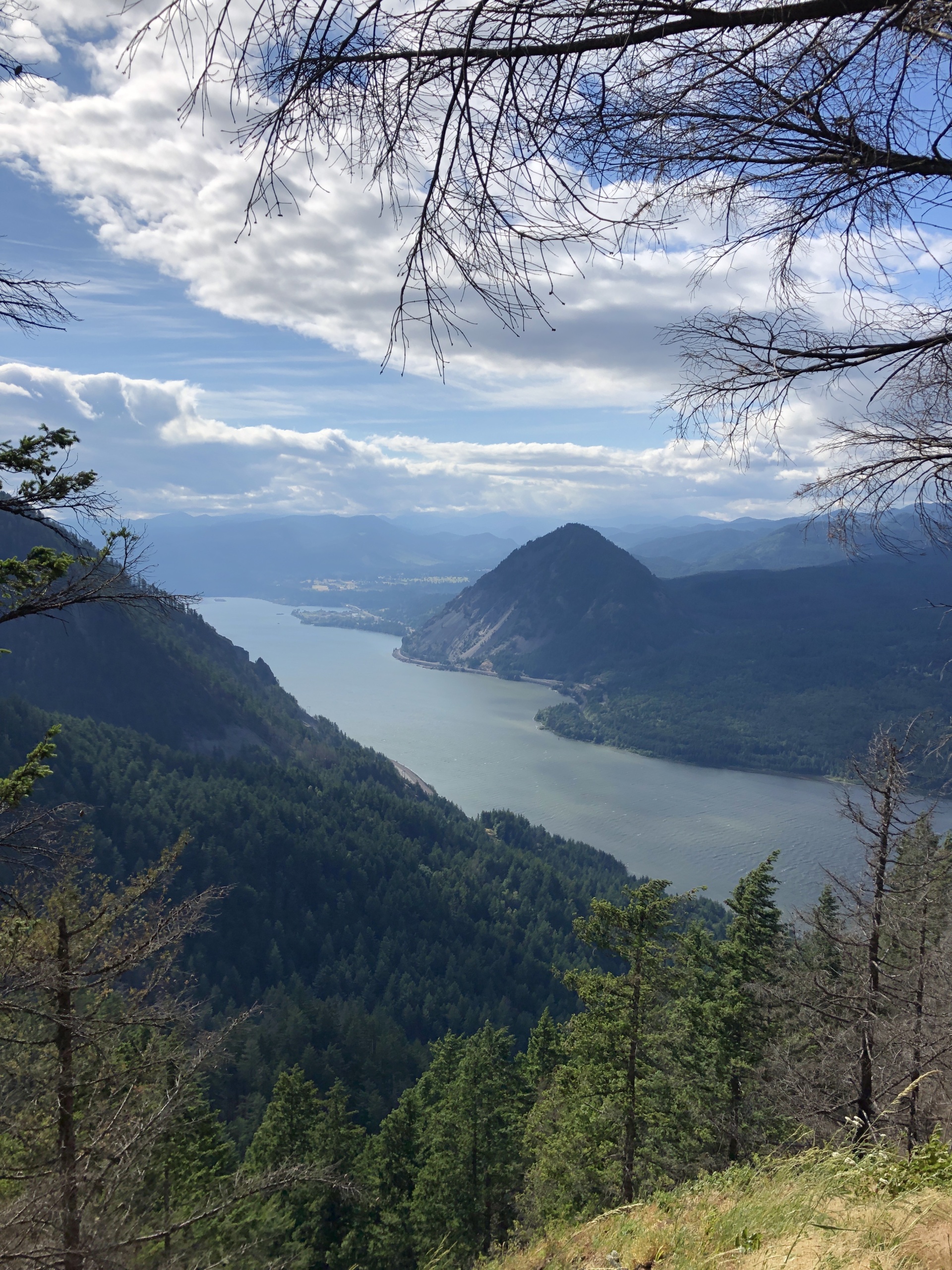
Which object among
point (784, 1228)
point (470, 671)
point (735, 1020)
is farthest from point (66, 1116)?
point (470, 671)

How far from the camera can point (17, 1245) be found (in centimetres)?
520

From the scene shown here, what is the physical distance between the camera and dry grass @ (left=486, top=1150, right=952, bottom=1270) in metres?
2.59

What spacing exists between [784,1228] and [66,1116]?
18.2 ft

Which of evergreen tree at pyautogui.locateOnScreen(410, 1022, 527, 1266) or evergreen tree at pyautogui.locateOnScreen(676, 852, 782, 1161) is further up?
evergreen tree at pyautogui.locateOnScreen(676, 852, 782, 1161)

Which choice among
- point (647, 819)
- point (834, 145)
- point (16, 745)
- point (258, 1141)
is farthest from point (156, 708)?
point (834, 145)

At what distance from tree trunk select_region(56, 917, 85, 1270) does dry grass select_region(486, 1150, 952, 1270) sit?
350 cm

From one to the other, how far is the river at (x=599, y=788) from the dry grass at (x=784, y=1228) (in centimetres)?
4178

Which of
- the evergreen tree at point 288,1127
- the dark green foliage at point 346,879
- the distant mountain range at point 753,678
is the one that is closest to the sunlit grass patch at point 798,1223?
the evergreen tree at point 288,1127

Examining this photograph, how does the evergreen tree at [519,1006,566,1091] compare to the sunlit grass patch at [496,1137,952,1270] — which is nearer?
the sunlit grass patch at [496,1137,952,1270]

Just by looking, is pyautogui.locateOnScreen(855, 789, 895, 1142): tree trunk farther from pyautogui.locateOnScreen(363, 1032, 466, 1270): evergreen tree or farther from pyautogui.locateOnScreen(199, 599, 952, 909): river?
pyautogui.locateOnScreen(199, 599, 952, 909): river

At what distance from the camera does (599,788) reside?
94.6m

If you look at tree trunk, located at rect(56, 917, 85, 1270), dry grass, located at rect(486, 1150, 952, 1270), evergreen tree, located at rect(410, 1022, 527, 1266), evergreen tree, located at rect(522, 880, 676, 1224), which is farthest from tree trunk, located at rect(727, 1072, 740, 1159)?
tree trunk, located at rect(56, 917, 85, 1270)

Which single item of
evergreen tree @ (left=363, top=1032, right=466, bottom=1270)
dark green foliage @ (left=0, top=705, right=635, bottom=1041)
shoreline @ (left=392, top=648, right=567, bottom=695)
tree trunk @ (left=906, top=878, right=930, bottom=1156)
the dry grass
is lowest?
dark green foliage @ (left=0, top=705, right=635, bottom=1041)

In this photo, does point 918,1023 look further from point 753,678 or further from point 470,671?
point 470,671
